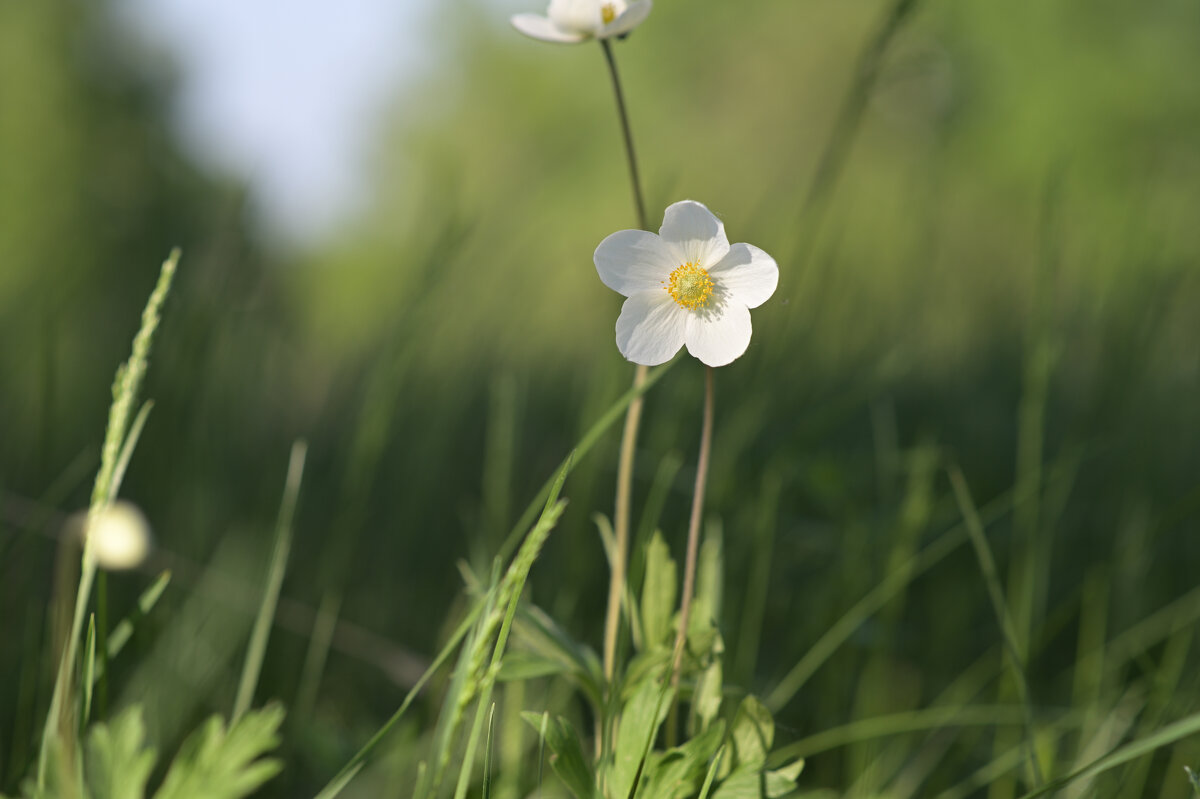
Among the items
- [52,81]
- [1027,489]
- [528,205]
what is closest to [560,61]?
[52,81]

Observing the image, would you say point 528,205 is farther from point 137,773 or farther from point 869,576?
A: point 137,773

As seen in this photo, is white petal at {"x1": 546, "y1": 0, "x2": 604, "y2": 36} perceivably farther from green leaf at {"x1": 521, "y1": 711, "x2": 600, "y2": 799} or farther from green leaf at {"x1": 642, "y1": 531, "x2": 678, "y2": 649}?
green leaf at {"x1": 521, "y1": 711, "x2": 600, "y2": 799}

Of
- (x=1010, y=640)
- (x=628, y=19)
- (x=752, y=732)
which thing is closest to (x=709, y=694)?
(x=752, y=732)

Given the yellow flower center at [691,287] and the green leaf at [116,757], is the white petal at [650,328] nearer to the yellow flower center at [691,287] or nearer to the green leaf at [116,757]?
the yellow flower center at [691,287]

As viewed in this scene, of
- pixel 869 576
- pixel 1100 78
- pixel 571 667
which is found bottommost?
pixel 571 667

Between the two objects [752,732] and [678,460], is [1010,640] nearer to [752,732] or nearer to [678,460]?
[752,732]

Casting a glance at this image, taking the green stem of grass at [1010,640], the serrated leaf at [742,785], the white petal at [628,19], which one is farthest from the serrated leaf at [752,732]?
the white petal at [628,19]
